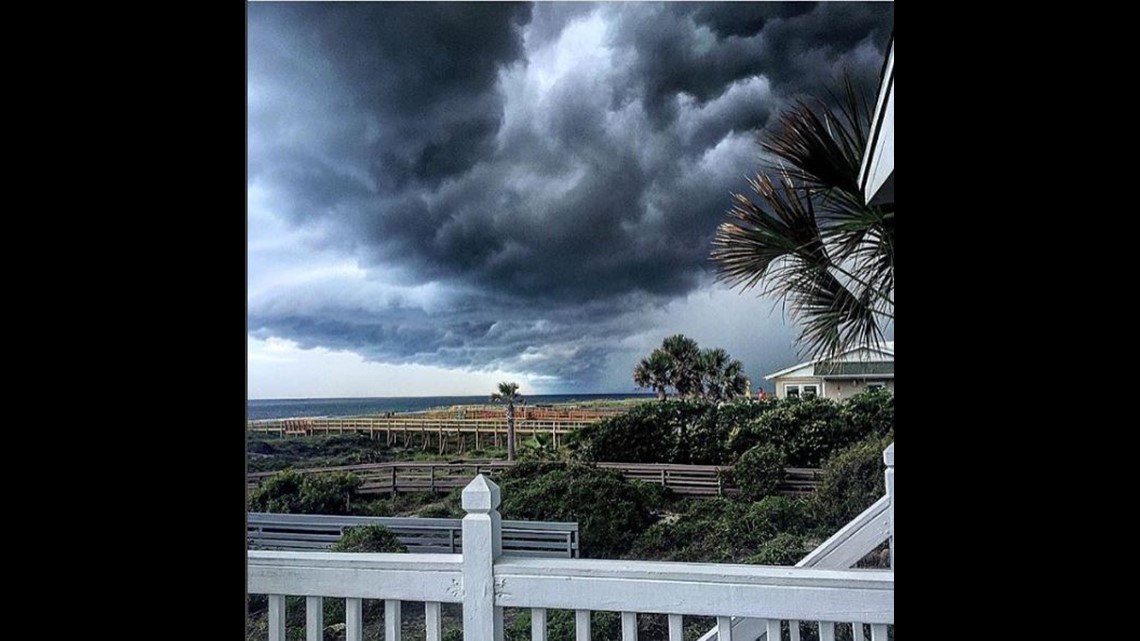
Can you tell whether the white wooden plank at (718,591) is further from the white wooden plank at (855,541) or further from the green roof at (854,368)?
the green roof at (854,368)

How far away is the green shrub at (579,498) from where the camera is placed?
477 cm

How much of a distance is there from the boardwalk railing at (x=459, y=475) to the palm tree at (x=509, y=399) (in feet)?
0.54

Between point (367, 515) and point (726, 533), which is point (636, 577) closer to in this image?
point (726, 533)

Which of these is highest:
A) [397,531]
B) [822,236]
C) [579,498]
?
[822,236]

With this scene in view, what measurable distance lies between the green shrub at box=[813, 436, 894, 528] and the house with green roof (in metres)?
0.33

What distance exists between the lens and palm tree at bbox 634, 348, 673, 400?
4805 millimetres

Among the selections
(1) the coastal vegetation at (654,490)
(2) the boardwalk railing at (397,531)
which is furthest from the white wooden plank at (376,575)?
(2) the boardwalk railing at (397,531)

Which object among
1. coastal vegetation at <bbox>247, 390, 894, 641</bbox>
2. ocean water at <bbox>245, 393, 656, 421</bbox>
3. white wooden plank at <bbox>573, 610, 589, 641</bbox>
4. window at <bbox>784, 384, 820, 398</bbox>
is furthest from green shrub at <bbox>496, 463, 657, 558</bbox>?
white wooden plank at <bbox>573, 610, 589, 641</bbox>

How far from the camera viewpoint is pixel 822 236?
12.4ft

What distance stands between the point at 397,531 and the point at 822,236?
9.09 ft

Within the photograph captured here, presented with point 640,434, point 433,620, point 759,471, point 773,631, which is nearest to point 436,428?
point 640,434

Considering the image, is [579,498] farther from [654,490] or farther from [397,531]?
[397,531]
